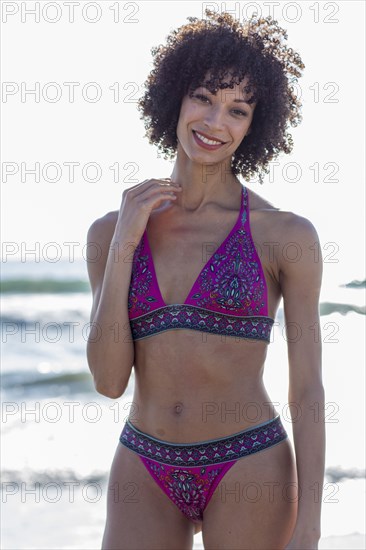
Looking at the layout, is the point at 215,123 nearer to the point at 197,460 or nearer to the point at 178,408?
the point at 178,408

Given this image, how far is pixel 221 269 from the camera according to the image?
3.44 metres

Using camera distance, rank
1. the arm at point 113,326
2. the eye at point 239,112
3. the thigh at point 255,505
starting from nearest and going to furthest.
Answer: the thigh at point 255,505 → the arm at point 113,326 → the eye at point 239,112

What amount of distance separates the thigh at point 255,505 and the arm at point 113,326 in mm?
487

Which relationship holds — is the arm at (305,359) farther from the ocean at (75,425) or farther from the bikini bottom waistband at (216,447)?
the ocean at (75,425)

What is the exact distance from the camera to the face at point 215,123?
3.54 meters

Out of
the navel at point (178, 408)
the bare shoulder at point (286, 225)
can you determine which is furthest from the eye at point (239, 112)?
the navel at point (178, 408)

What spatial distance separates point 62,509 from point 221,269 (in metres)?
4.30

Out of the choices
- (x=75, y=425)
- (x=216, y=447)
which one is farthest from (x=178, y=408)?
(x=75, y=425)

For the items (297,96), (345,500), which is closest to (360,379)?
(345,500)

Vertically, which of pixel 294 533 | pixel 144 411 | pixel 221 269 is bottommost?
pixel 294 533

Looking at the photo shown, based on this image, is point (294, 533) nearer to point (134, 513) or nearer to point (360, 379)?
point (134, 513)

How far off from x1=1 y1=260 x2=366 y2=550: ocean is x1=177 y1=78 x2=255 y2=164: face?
342 centimetres

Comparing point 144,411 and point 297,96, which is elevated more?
point 297,96

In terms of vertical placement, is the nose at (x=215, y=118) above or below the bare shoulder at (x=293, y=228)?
above
